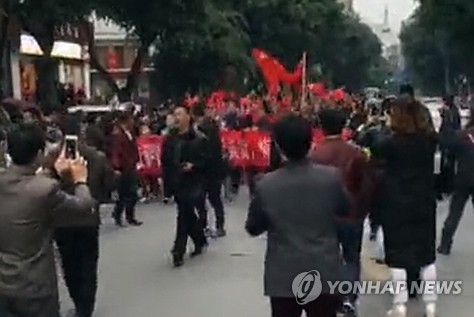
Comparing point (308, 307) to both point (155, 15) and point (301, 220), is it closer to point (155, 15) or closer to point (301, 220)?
point (301, 220)

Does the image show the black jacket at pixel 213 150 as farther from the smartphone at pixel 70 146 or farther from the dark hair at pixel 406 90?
the smartphone at pixel 70 146

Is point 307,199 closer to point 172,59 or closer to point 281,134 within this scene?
point 281,134

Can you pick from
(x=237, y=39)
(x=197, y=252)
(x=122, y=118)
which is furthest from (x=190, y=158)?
(x=237, y=39)

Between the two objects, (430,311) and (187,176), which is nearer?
(430,311)

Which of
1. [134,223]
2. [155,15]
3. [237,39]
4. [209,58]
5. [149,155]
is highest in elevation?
[155,15]

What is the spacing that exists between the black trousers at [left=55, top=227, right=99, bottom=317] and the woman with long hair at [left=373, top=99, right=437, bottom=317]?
7.57ft

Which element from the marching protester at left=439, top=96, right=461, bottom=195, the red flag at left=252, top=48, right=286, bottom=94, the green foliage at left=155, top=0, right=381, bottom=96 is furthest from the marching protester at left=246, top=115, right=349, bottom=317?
the green foliage at left=155, top=0, right=381, bottom=96

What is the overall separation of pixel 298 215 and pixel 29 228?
1369mm

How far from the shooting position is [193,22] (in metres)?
36.6

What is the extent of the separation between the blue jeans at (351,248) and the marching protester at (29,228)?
3.43 meters

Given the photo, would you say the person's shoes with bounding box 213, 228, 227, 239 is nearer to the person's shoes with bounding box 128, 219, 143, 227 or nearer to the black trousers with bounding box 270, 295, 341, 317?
the person's shoes with bounding box 128, 219, 143, 227

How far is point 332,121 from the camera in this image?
880 cm

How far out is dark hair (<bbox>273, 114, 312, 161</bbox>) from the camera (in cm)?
647

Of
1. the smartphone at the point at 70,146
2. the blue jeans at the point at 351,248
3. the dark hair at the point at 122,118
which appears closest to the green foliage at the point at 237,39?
the dark hair at the point at 122,118
